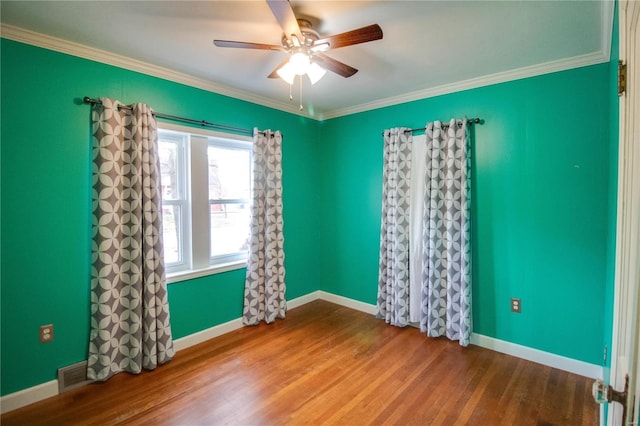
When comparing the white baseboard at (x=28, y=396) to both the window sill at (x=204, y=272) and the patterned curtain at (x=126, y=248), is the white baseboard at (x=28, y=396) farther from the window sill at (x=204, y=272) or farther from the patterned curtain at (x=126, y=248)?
the window sill at (x=204, y=272)

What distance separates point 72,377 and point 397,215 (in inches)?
119

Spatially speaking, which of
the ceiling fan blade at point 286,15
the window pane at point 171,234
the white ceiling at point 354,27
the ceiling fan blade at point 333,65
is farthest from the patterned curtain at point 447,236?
the window pane at point 171,234

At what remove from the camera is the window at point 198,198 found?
2.85 metres

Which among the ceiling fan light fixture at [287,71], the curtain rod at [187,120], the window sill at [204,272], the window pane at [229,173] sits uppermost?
the ceiling fan light fixture at [287,71]

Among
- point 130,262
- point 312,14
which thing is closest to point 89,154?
point 130,262

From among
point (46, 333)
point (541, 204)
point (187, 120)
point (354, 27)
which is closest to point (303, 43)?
point (354, 27)

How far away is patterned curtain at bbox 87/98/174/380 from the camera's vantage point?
2.28 meters

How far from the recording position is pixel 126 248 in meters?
2.40

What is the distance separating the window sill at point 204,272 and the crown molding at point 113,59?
5.60 feet

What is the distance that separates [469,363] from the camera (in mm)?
2590

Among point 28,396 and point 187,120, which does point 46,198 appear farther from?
point 28,396

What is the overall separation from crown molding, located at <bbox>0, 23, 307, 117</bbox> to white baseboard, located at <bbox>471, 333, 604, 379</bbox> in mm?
3281

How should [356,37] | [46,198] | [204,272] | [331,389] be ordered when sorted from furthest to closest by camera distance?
[204,272]
[331,389]
[46,198]
[356,37]

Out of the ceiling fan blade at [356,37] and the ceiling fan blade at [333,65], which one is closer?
the ceiling fan blade at [356,37]
